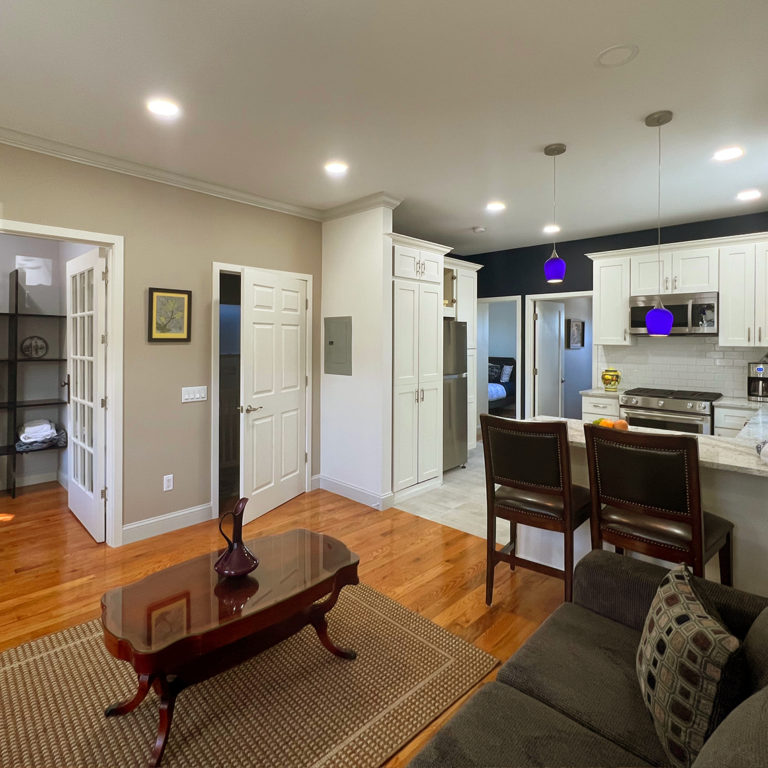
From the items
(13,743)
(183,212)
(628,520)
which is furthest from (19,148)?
(628,520)

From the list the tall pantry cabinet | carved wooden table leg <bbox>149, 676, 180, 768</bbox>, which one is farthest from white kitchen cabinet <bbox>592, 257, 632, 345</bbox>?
carved wooden table leg <bbox>149, 676, 180, 768</bbox>

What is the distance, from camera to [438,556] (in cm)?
337

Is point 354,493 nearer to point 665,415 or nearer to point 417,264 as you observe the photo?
point 417,264

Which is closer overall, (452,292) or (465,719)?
(465,719)

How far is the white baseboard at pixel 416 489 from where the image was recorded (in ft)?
14.7

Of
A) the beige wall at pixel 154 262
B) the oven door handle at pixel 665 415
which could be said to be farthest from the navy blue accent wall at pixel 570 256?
the beige wall at pixel 154 262

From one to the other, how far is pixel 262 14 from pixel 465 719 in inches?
101

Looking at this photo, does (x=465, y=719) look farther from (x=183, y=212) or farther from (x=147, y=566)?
(x=183, y=212)

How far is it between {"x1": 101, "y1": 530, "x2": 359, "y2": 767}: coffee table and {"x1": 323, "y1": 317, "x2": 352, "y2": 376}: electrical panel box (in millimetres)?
2437

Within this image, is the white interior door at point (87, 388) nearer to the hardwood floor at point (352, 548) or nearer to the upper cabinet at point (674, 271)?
the hardwood floor at point (352, 548)

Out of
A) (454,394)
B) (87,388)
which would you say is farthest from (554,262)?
(87,388)

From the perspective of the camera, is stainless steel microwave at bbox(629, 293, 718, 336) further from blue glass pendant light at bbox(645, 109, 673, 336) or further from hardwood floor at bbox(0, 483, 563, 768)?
hardwood floor at bbox(0, 483, 563, 768)

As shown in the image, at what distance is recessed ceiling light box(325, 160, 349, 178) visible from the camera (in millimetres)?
3441

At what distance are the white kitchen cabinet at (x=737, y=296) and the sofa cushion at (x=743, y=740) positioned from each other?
14.9ft
